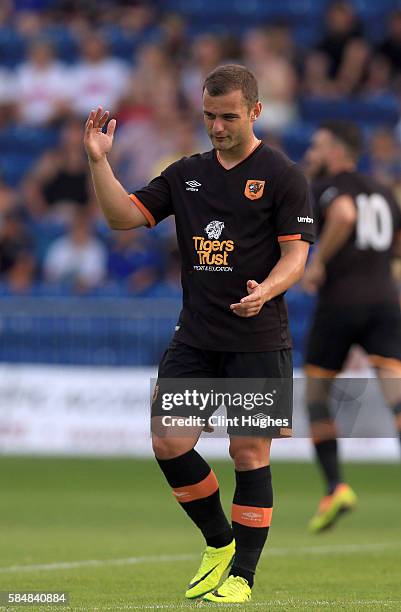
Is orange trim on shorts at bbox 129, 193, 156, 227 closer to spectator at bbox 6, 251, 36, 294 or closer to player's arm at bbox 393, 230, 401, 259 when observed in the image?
player's arm at bbox 393, 230, 401, 259

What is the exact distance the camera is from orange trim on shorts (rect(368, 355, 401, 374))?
10.6 m

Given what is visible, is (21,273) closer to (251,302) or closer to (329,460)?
(329,460)

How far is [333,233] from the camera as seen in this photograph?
1074 cm

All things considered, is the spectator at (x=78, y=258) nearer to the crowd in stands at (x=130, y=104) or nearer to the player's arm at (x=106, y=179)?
the crowd in stands at (x=130, y=104)

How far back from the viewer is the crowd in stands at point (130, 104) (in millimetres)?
17375

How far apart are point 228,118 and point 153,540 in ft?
13.1

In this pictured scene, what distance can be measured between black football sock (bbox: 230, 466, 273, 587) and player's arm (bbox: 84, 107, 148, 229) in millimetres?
1336

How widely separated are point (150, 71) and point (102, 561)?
39.3 feet

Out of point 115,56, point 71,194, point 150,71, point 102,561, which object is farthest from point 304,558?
point 115,56

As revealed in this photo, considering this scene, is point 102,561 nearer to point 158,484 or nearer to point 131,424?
point 158,484

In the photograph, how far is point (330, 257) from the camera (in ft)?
35.7

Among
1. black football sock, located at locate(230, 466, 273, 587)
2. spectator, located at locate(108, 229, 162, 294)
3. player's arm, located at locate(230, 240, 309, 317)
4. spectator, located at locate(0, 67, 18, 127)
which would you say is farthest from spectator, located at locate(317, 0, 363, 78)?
black football sock, located at locate(230, 466, 273, 587)

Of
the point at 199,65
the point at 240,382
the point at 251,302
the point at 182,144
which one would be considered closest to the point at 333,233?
the point at 240,382

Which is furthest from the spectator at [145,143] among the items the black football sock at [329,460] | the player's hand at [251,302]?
the player's hand at [251,302]
